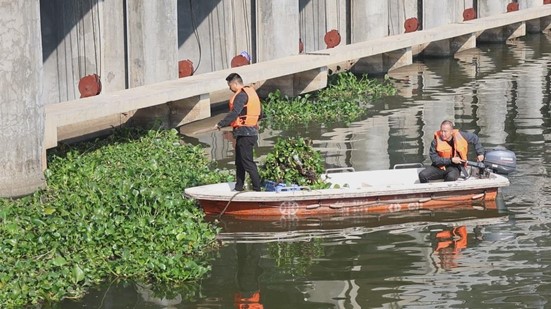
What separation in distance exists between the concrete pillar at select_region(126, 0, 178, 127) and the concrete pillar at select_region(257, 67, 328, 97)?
3265 mm

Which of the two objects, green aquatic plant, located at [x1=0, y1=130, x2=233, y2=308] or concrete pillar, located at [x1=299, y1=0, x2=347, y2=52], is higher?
concrete pillar, located at [x1=299, y1=0, x2=347, y2=52]

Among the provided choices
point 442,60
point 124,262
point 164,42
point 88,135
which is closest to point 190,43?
point 164,42

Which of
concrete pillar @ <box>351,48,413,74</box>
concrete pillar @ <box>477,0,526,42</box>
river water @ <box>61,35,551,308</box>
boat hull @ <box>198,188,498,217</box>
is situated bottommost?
river water @ <box>61,35,551,308</box>

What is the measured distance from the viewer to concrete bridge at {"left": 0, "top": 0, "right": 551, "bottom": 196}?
17.6 meters

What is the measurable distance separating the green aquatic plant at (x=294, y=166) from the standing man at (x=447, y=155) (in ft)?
5.14

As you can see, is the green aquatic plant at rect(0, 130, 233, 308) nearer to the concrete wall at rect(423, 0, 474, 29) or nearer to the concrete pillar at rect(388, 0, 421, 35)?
the concrete pillar at rect(388, 0, 421, 35)

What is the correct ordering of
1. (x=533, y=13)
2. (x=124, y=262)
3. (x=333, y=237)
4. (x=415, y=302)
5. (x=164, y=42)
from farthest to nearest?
(x=533, y=13) → (x=164, y=42) → (x=333, y=237) → (x=124, y=262) → (x=415, y=302)

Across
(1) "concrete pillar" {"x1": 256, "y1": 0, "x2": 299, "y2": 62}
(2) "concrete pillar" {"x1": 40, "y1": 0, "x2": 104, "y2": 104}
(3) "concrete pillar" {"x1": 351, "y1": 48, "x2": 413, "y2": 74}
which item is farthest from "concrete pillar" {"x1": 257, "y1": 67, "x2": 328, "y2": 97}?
(2) "concrete pillar" {"x1": 40, "y1": 0, "x2": 104, "y2": 104}

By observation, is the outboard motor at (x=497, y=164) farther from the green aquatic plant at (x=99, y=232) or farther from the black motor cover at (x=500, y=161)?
the green aquatic plant at (x=99, y=232)

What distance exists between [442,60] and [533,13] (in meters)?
5.40

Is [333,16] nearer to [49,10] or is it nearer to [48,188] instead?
[49,10]

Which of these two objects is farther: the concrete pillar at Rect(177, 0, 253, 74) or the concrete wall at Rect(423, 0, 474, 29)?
the concrete wall at Rect(423, 0, 474, 29)

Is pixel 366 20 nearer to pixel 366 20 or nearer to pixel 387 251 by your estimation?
pixel 366 20

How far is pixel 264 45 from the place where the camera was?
2705cm
